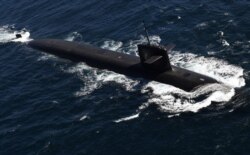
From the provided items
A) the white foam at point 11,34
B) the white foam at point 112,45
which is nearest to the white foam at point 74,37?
the white foam at point 112,45

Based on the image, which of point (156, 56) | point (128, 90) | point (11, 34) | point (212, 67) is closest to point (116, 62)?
point (128, 90)

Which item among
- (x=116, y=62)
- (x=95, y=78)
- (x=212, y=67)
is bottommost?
(x=95, y=78)

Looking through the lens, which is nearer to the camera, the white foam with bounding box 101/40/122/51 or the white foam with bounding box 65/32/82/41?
the white foam with bounding box 101/40/122/51

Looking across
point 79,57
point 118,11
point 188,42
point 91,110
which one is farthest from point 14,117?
point 118,11

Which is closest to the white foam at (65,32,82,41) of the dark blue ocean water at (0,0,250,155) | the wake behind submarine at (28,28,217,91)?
the dark blue ocean water at (0,0,250,155)

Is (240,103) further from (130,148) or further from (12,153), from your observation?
(12,153)

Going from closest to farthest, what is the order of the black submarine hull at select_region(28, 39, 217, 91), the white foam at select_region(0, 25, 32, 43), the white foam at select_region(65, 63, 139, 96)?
the black submarine hull at select_region(28, 39, 217, 91), the white foam at select_region(65, 63, 139, 96), the white foam at select_region(0, 25, 32, 43)

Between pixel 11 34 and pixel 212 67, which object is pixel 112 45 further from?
pixel 11 34

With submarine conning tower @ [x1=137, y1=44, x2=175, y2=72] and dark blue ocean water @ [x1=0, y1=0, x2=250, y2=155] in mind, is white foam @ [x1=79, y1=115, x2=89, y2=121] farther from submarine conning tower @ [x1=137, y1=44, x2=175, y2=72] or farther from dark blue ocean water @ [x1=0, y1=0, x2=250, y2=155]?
submarine conning tower @ [x1=137, y1=44, x2=175, y2=72]
